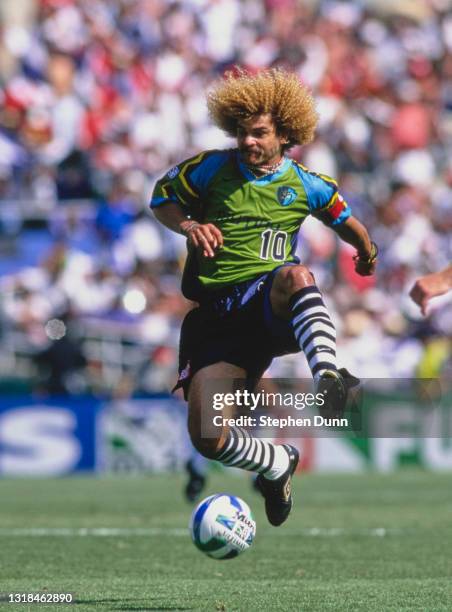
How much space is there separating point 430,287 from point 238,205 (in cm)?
115

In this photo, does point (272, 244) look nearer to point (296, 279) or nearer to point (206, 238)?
point (296, 279)

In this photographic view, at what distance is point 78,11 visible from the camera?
2034cm

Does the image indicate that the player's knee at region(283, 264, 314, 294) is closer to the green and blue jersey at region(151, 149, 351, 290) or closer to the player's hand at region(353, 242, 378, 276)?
the green and blue jersey at region(151, 149, 351, 290)

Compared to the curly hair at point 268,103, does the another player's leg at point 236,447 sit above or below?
below

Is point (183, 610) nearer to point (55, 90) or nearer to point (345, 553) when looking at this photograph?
point (345, 553)

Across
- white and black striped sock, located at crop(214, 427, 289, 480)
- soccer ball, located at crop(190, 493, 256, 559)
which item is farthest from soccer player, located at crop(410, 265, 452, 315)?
soccer ball, located at crop(190, 493, 256, 559)

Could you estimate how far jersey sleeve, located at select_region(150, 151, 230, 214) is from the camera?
7305 mm

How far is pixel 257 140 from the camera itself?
23.5ft

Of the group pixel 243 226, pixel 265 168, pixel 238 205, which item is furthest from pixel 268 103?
pixel 243 226

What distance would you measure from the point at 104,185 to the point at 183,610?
1278 centimetres

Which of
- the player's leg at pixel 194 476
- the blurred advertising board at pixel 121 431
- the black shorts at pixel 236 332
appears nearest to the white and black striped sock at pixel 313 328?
the black shorts at pixel 236 332

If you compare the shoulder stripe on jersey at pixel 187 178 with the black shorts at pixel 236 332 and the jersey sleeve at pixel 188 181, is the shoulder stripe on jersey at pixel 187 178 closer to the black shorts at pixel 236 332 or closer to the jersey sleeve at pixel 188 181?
the jersey sleeve at pixel 188 181

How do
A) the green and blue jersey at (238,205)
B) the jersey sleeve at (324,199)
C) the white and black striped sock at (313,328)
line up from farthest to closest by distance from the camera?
the jersey sleeve at (324,199) → the green and blue jersey at (238,205) → the white and black striped sock at (313,328)

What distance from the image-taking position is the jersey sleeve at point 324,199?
24.3ft
